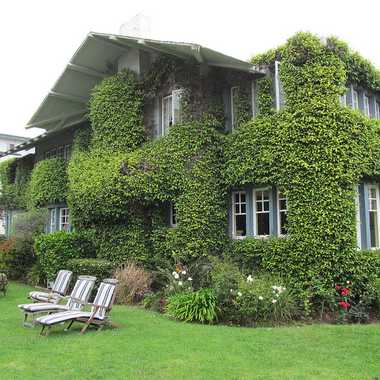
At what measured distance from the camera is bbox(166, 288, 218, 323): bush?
1099 cm

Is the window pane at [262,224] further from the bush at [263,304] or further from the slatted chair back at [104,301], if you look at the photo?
the slatted chair back at [104,301]

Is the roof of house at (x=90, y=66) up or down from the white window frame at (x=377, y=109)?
up

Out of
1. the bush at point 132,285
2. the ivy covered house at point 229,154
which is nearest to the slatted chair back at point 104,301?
the bush at point 132,285

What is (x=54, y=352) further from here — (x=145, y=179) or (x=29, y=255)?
(x=29, y=255)

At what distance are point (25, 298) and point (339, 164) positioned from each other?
1054 centimetres

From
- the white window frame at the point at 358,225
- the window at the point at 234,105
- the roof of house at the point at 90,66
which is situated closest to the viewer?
the white window frame at the point at 358,225

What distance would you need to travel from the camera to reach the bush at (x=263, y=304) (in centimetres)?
1078

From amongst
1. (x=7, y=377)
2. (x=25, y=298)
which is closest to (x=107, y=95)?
(x=25, y=298)

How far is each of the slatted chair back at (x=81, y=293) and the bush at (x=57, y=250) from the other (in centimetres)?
592

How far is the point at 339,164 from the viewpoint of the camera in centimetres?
1233

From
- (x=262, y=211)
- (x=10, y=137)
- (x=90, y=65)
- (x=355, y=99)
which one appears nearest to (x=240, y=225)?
(x=262, y=211)

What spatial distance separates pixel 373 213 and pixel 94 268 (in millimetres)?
9080

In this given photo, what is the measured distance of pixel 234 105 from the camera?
50.0ft

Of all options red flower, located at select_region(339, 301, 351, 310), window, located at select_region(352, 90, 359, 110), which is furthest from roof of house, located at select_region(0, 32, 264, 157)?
red flower, located at select_region(339, 301, 351, 310)
